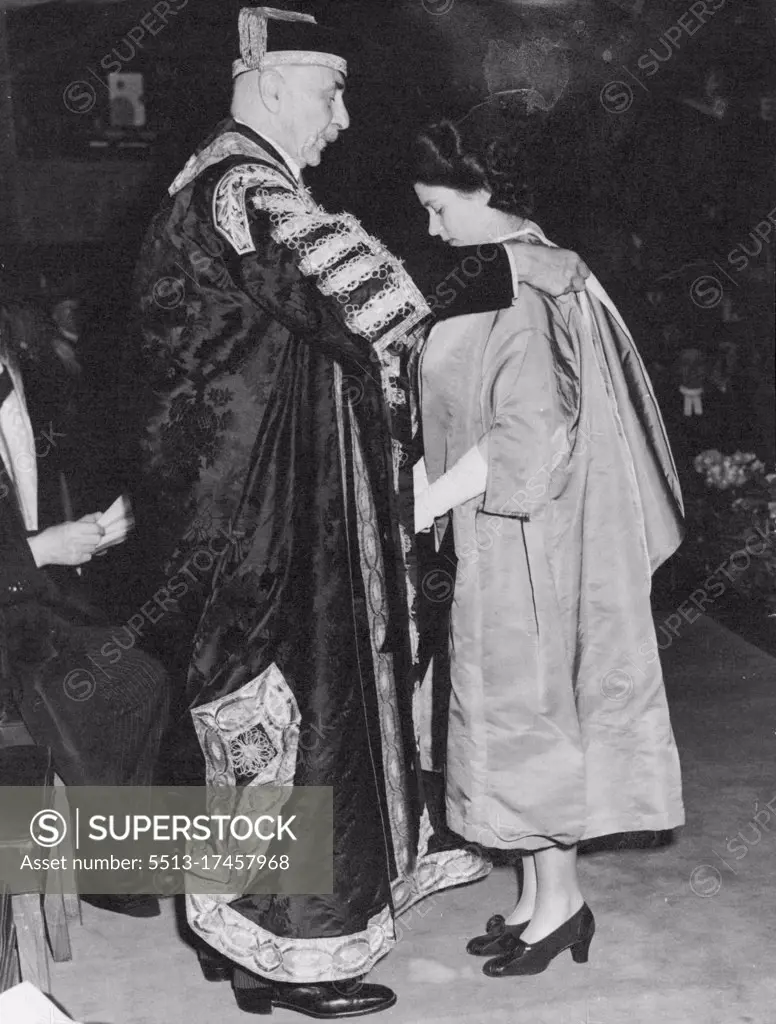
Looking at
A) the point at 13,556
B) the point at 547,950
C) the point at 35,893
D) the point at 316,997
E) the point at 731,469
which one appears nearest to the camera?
the point at 35,893

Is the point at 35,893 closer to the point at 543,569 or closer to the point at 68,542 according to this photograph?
the point at 68,542

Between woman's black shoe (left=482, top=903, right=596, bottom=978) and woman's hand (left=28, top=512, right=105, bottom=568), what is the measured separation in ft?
3.66

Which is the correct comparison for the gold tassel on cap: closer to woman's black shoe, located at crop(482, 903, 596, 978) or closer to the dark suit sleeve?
the dark suit sleeve

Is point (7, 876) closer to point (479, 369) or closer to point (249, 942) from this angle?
point (249, 942)

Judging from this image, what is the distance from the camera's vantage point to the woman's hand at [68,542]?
258 cm

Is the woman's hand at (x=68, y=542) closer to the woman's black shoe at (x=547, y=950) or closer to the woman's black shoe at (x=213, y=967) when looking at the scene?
the woman's black shoe at (x=213, y=967)

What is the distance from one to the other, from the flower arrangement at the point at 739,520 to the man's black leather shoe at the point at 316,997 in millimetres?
2453

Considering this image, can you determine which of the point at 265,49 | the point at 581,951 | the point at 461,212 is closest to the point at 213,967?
the point at 581,951

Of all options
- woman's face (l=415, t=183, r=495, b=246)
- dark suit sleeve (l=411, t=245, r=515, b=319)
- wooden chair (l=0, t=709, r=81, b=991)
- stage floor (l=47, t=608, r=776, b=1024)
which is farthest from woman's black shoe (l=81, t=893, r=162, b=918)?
woman's face (l=415, t=183, r=495, b=246)

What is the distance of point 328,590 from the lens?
7.15ft

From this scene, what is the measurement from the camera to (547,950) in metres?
2.30

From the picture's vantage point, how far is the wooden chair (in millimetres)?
2084

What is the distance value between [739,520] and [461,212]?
2386 millimetres

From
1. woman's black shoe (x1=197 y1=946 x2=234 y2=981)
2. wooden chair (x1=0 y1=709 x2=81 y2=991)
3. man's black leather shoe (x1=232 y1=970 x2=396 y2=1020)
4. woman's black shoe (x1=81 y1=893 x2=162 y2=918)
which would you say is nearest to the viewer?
wooden chair (x1=0 y1=709 x2=81 y2=991)
